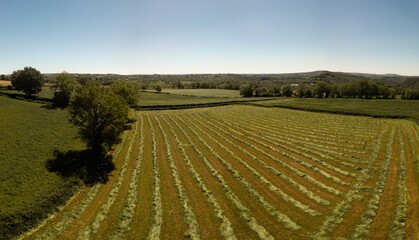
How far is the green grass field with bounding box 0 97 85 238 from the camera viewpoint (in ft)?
52.9

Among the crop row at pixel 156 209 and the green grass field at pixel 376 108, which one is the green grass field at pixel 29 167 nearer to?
the crop row at pixel 156 209

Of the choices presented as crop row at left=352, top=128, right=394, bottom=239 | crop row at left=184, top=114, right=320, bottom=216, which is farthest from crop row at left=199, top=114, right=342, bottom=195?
crop row at left=184, top=114, right=320, bottom=216

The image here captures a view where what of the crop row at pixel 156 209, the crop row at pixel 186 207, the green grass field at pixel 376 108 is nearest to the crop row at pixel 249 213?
the crop row at pixel 186 207

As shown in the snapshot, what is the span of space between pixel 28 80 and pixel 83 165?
243 feet

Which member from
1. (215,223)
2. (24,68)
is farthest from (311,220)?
(24,68)

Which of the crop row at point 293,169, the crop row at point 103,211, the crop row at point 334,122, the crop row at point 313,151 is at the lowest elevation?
the crop row at point 103,211

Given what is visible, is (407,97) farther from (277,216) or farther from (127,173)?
(127,173)

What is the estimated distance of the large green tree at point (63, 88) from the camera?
6775cm

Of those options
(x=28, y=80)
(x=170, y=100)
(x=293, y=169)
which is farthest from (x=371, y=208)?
(x=170, y=100)

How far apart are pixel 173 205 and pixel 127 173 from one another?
398 inches

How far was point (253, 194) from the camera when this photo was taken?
60.1 ft

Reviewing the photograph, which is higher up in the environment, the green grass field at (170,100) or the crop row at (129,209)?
the green grass field at (170,100)

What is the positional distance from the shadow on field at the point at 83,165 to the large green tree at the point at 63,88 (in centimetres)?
5178

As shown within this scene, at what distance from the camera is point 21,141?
2950 centimetres
